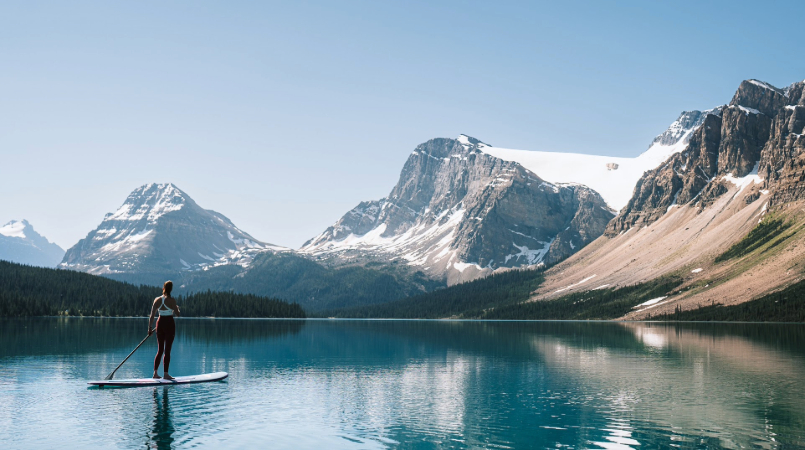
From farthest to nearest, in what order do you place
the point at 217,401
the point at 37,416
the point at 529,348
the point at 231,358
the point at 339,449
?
the point at 529,348 < the point at 231,358 < the point at 217,401 < the point at 37,416 < the point at 339,449

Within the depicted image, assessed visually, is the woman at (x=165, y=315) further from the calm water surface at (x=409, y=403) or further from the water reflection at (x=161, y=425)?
the calm water surface at (x=409, y=403)

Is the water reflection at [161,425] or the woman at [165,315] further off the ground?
the woman at [165,315]

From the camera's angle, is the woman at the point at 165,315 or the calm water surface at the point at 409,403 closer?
the calm water surface at the point at 409,403

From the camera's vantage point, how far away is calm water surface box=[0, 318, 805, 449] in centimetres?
3428

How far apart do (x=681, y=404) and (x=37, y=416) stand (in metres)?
40.2

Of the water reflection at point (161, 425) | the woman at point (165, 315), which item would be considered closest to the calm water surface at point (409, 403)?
the water reflection at point (161, 425)

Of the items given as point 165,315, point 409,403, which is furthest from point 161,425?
point 409,403

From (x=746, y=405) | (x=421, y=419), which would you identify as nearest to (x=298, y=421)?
(x=421, y=419)

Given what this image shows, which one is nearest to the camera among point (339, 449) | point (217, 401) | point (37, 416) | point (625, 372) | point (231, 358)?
point (339, 449)

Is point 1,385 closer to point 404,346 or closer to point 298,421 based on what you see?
point 298,421

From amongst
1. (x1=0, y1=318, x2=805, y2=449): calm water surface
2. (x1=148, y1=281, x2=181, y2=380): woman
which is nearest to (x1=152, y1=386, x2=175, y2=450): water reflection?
(x1=0, y1=318, x2=805, y2=449): calm water surface

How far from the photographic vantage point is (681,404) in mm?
45500

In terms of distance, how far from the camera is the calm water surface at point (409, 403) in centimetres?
3428

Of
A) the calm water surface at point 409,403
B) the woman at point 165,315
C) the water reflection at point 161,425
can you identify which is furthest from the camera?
the woman at point 165,315
